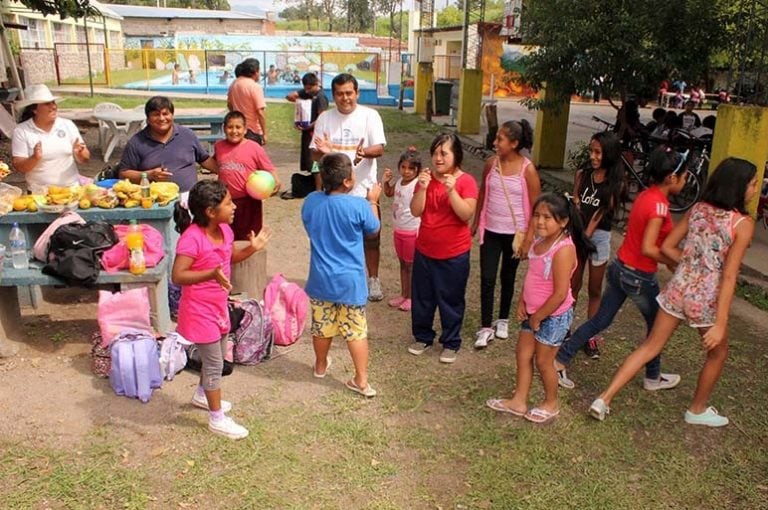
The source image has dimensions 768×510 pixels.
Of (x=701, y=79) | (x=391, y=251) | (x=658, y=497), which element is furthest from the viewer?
(x=701, y=79)

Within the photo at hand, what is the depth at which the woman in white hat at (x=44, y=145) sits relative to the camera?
5.15 m

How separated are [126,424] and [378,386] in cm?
152

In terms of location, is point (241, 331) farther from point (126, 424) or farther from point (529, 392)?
A: point (529, 392)

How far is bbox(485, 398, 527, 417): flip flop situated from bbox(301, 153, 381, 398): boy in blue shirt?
32.2 inches

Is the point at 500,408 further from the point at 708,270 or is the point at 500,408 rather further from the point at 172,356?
the point at 172,356

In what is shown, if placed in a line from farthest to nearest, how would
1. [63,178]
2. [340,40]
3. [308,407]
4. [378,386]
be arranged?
[340,40]
[63,178]
[378,386]
[308,407]

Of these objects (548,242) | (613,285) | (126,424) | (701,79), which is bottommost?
(126,424)

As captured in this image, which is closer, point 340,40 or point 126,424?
point 126,424

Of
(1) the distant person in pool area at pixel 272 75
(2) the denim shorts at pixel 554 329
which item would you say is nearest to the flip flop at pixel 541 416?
(2) the denim shorts at pixel 554 329

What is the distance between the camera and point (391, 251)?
288 inches

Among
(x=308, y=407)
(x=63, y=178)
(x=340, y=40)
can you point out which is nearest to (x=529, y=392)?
(x=308, y=407)

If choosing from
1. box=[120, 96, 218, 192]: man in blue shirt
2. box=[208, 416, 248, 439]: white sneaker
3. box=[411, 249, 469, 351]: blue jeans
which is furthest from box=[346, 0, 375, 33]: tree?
box=[208, 416, 248, 439]: white sneaker

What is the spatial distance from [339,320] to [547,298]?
4.02 ft

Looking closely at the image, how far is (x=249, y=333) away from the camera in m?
4.50
